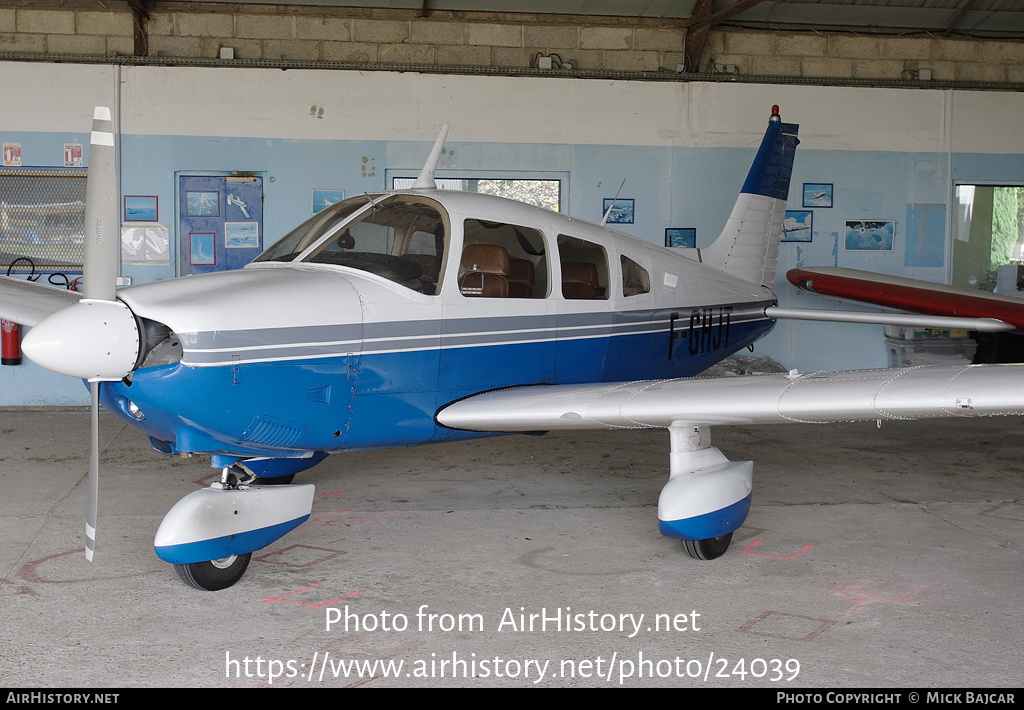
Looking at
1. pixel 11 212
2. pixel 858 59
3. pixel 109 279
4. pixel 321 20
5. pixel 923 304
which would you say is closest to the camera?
pixel 109 279

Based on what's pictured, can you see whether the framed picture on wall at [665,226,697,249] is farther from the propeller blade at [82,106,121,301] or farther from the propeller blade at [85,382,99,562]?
the propeller blade at [85,382,99,562]

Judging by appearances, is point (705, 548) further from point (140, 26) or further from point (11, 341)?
point (140, 26)

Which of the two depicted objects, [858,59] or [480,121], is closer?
[480,121]

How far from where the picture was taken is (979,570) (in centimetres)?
386

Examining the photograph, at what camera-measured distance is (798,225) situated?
930cm

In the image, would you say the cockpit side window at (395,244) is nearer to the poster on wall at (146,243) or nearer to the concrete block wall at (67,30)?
the poster on wall at (146,243)

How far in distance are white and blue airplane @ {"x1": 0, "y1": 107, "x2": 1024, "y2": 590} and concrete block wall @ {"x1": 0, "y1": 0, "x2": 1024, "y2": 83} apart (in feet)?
15.6

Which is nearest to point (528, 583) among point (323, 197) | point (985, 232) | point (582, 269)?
point (582, 269)

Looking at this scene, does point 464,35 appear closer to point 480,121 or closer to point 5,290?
point 480,121

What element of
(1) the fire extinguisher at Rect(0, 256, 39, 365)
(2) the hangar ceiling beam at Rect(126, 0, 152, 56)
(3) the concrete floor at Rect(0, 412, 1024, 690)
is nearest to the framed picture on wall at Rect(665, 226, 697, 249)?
(3) the concrete floor at Rect(0, 412, 1024, 690)

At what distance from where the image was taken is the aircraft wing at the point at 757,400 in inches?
132

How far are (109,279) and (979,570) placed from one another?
385 centimetres

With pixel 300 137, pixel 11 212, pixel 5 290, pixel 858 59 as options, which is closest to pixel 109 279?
pixel 5 290

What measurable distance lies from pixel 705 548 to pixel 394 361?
5.52 ft
